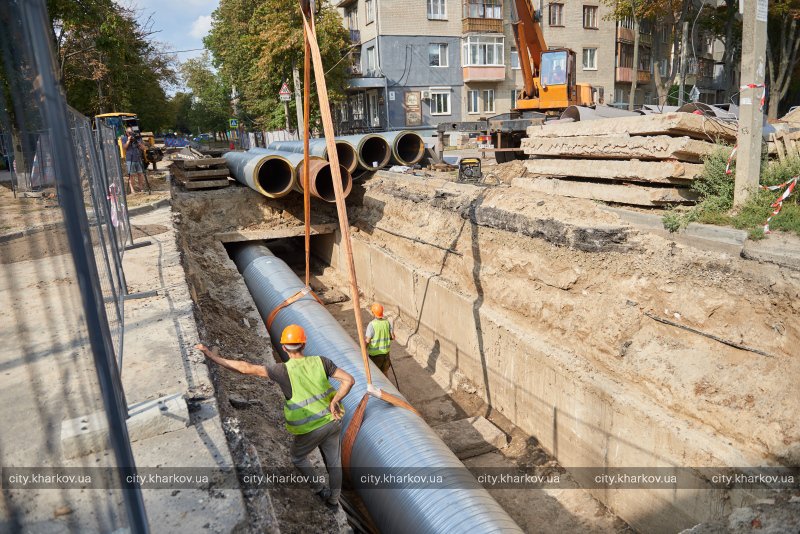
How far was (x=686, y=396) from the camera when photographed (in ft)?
17.7

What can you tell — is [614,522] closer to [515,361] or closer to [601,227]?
[515,361]

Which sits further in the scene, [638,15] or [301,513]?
[638,15]

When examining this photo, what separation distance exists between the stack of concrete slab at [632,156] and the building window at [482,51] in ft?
83.3

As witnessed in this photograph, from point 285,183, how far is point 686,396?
33.0 feet

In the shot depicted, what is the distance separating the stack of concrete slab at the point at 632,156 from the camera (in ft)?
25.0

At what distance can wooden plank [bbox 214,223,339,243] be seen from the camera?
1322 centimetres

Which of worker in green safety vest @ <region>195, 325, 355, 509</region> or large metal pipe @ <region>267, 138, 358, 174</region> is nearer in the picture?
worker in green safety vest @ <region>195, 325, 355, 509</region>

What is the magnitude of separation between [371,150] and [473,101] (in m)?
22.3

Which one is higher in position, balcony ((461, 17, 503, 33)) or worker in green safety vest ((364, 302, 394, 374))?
balcony ((461, 17, 503, 33))

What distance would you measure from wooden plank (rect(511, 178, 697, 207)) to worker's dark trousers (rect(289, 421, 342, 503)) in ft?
20.0

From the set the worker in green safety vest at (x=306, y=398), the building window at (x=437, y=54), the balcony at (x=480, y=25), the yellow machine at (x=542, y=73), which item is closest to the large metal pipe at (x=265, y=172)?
the yellow machine at (x=542, y=73)

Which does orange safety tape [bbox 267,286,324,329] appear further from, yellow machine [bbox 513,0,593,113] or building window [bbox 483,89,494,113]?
building window [bbox 483,89,494,113]

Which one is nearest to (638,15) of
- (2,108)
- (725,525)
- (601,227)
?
(601,227)

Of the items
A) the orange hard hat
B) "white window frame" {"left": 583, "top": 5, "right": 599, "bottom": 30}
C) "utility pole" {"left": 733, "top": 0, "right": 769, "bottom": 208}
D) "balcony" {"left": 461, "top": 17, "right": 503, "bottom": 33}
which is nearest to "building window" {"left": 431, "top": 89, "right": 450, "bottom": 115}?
"balcony" {"left": 461, "top": 17, "right": 503, "bottom": 33}
